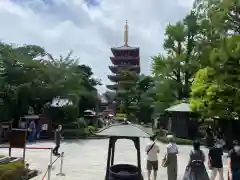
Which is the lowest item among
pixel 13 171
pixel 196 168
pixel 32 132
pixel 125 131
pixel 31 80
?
pixel 13 171

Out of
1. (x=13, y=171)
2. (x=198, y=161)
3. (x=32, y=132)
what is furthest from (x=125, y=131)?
(x=32, y=132)

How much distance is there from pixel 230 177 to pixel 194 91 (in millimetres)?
15652

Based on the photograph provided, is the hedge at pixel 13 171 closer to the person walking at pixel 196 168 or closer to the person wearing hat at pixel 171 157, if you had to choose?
the person wearing hat at pixel 171 157

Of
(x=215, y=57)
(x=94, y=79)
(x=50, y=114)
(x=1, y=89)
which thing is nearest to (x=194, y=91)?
(x=215, y=57)

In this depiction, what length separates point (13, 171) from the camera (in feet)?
31.2

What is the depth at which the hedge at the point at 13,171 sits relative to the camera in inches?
360

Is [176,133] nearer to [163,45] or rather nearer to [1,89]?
[163,45]

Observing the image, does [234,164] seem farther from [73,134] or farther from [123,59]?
[123,59]

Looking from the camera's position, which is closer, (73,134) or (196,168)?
(196,168)

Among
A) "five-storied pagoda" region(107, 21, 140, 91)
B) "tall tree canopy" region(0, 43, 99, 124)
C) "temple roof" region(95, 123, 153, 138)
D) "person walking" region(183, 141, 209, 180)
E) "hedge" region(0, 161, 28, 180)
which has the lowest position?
"hedge" region(0, 161, 28, 180)

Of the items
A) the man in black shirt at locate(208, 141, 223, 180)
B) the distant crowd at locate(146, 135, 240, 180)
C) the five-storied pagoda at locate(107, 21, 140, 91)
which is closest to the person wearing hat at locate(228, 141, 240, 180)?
the distant crowd at locate(146, 135, 240, 180)

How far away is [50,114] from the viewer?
27328mm

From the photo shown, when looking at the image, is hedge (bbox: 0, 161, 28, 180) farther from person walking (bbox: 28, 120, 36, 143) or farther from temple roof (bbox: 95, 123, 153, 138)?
person walking (bbox: 28, 120, 36, 143)

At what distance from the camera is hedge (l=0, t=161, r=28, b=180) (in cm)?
913
